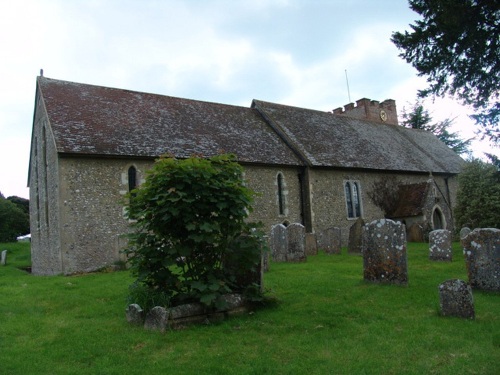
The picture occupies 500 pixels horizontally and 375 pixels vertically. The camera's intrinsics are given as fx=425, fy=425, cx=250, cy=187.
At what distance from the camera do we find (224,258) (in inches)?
298

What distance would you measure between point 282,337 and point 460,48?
32.6 ft

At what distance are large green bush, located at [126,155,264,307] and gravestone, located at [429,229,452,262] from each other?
804cm

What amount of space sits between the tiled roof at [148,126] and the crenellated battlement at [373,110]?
13911 mm

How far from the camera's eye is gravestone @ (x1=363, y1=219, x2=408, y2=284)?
9.20m

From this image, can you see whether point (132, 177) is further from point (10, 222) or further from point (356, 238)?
point (10, 222)

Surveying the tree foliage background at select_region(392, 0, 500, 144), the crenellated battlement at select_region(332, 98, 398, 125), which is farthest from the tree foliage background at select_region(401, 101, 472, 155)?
the tree foliage background at select_region(392, 0, 500, 144)

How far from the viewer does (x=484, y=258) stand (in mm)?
8656

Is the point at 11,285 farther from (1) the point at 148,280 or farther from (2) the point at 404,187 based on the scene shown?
(2) the point at 404,187

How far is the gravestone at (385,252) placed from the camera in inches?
362

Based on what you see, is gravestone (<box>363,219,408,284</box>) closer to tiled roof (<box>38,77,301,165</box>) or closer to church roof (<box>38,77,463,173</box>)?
tiled roof (<box>38,77,301,165</box>)

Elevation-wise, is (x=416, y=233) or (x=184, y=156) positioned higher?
(x=184, y=156)

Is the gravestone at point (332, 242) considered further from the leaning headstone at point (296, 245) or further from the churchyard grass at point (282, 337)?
the churchyard grass at point (282, 337)

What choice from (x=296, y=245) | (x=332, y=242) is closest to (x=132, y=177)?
(x=296, y=245)

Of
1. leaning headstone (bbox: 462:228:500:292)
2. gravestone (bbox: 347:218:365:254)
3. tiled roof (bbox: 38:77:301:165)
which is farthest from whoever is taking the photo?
tiled roof (bbox: 38:77:301:165)
